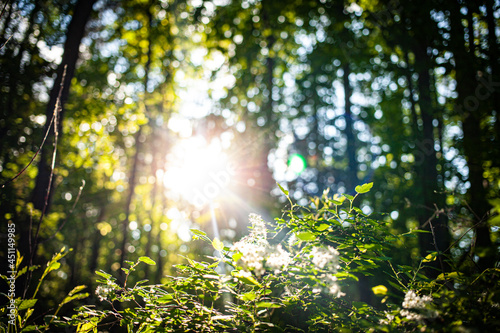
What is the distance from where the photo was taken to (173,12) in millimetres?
8820

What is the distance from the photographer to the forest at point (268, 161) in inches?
60.1

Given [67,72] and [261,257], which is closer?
[261,257]

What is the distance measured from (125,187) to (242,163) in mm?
11362

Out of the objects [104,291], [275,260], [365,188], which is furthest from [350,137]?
[104,291]

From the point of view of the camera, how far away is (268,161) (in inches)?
405

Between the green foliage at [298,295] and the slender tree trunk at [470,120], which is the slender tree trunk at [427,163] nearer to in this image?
the slender tree trunk at [470,120]

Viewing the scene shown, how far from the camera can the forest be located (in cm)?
153

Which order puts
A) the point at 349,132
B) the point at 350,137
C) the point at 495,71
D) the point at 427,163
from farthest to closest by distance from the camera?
the point at 349,132, the point at 350,137, the point at 427,163, the point at 495,71

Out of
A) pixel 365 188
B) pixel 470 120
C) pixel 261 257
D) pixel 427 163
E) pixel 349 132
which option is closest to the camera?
pixel 261 257

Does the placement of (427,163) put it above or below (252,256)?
above

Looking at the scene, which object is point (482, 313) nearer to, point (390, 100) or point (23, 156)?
point (390, 100)

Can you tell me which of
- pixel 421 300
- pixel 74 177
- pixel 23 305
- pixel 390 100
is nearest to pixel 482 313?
pixel 421 300

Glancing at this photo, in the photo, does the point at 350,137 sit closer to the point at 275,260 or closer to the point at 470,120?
the point at 470,120

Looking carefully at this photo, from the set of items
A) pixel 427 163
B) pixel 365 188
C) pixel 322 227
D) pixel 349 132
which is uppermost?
pixel 349 132
